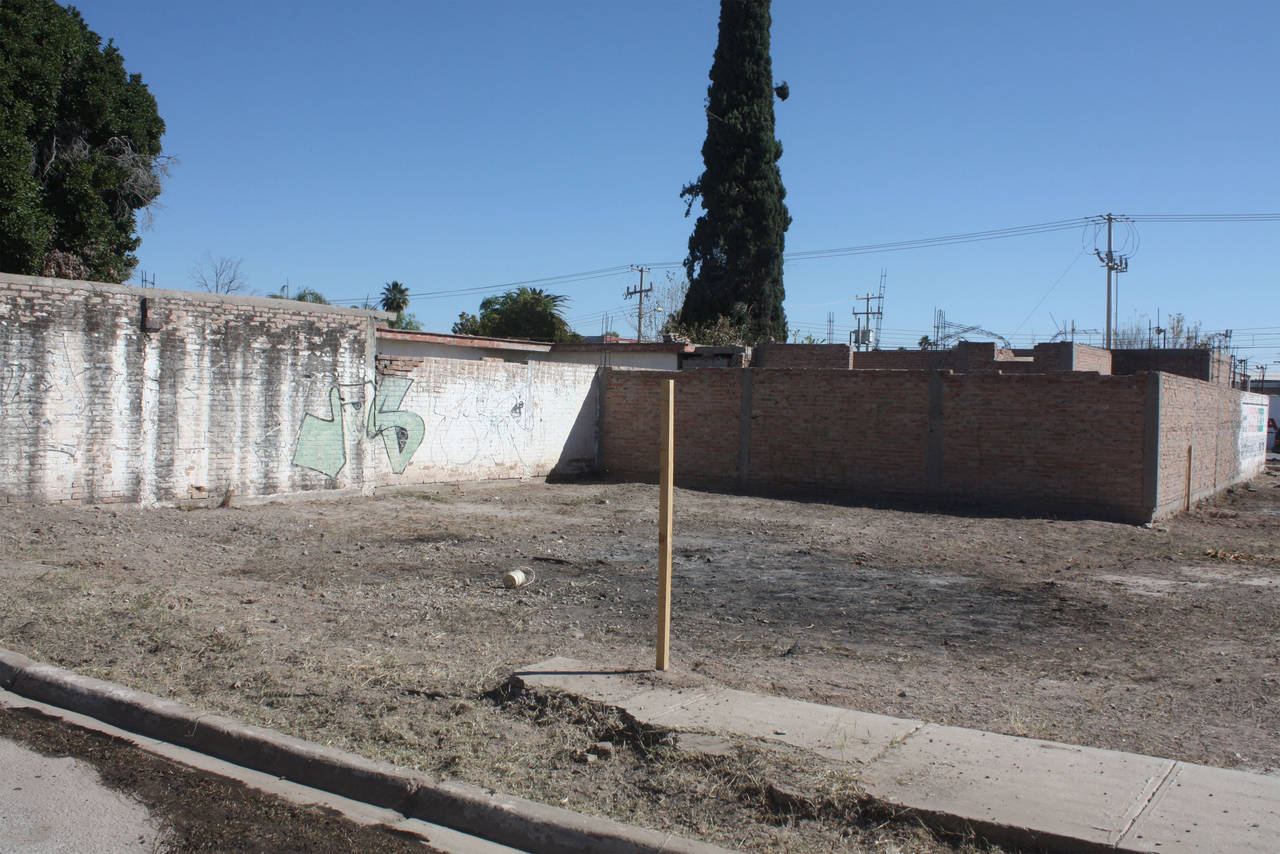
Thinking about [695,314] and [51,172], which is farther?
[695,314]

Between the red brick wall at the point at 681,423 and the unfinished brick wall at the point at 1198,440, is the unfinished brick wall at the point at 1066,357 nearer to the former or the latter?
the unfinished brick wall at the point at 1198,440

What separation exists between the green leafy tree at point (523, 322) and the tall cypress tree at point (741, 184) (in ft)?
42.4

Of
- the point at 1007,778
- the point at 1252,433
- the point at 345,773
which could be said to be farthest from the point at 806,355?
the point at 345,773

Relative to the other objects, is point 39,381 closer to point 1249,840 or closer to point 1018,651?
point 1018,651

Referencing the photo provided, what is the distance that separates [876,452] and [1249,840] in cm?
1563

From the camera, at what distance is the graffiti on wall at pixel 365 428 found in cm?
1612

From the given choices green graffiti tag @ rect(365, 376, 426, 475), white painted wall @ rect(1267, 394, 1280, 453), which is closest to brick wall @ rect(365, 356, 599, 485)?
green graffiti tag @ rect(365, 376, 426, 475)

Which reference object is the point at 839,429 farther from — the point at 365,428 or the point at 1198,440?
the point at 365,428

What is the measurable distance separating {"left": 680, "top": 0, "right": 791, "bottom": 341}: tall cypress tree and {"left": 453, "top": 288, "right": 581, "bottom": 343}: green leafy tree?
42.4ft

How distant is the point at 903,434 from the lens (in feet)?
62.4

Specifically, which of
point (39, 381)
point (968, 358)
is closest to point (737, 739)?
point (39, 381)

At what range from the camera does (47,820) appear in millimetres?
4379

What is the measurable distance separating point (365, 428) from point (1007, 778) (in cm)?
1429

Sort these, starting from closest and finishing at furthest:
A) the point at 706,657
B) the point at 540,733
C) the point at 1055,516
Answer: the point at 540,733
the point at 706,657
the point at 1055,516
